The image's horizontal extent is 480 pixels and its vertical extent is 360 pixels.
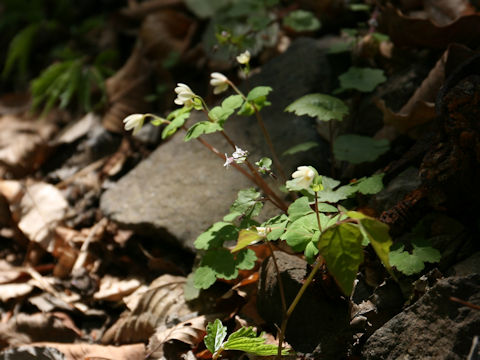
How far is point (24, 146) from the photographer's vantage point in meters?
3.87

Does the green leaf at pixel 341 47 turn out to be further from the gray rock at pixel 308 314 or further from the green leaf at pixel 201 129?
the gray rock at pixel 308 314

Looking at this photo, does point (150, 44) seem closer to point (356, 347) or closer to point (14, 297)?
point (14, 297)

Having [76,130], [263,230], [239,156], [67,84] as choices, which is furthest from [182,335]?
[67,84]

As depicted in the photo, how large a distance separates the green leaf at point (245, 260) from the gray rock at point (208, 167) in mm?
585

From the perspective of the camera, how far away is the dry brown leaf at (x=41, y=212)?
3.06 meters

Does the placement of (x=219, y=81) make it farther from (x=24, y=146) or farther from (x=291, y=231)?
(x=24, y=146)

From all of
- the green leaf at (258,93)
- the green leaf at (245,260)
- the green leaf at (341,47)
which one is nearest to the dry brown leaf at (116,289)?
the green leaf at (245,260)

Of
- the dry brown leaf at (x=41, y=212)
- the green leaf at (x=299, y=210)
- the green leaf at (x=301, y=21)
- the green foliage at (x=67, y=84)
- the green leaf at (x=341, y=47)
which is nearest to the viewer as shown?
the green leaf at (x=299, y=210)

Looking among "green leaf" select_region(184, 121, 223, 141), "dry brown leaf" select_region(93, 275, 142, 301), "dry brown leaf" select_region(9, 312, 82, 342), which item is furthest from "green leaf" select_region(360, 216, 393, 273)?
"dry brown leaf" select_region(9, 312, 82, 342)

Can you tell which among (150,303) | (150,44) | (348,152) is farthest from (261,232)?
(150,44)

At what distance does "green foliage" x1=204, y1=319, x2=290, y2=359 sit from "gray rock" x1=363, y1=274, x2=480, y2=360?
345mm

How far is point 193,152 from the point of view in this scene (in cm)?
300

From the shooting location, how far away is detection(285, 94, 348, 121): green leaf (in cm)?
207

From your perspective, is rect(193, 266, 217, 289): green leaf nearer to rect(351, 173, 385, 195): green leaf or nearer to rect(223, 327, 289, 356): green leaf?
rect(223, 327, 289, 356): green leaf
